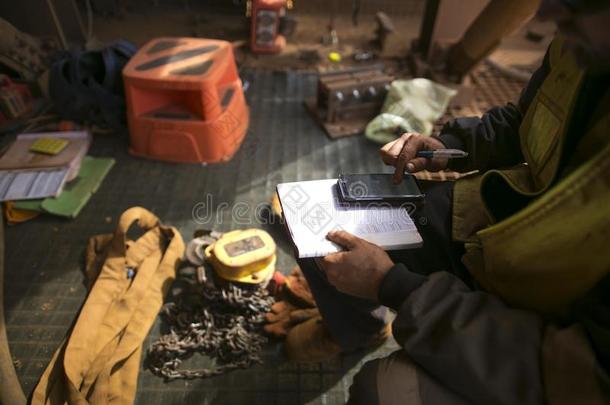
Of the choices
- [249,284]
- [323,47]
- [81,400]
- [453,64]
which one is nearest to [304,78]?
[323,47]

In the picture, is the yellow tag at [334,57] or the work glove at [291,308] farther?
the yellow tag at [334,57]

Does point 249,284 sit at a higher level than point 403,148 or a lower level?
lower

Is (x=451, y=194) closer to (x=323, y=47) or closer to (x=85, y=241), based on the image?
(x=85, y=241)

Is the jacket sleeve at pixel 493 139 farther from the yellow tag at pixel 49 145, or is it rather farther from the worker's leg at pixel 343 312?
the yellow tag at pixel 49 145

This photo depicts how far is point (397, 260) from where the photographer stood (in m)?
1.03

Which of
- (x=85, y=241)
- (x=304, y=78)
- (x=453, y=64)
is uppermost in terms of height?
(x=453, y=64)

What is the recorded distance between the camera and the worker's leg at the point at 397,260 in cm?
101

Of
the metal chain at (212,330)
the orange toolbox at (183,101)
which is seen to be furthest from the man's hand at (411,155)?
the orange toolbox at (183,101)

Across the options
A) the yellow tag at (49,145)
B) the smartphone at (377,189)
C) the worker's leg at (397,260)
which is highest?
the smartphone at (377,189)

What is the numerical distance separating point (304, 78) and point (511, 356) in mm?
2534

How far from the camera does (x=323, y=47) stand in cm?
329

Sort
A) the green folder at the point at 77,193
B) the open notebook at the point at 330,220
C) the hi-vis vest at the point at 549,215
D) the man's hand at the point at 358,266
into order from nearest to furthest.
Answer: the hi-vis vest at the point at 549,215 → the man's hand at the point at 358,266 → the open notebook at the point at 330,220 → the green folder at the point at 77,193

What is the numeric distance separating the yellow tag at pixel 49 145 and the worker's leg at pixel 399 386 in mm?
1963

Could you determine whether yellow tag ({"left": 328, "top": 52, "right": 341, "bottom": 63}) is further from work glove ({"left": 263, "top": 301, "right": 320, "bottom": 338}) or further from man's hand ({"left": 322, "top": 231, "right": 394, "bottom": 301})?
man's hand ({"left": 322, "top": 231, "right": 394, "bottom": 301})
